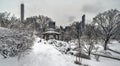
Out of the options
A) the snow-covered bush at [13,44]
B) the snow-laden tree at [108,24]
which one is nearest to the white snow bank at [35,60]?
the snow-covered bush at [13,44]

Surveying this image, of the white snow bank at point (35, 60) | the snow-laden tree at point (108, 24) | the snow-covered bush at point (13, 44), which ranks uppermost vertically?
the snow-laden tree at point (108, 24)

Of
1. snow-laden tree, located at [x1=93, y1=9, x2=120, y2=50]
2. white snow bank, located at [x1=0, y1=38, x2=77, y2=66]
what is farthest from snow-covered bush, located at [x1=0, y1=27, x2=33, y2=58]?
snow-laden tree, located at [x1=93, y1=9, x2=120, y2=50]

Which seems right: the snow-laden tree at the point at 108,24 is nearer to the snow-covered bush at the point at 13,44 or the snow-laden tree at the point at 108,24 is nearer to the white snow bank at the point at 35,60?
the white snow bank at the point at 35,60

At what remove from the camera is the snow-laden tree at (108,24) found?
22.9 meters

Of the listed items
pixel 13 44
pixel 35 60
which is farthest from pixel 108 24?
pixel 13 44

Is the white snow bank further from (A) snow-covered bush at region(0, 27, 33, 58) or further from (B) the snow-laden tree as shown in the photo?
(B) the snow-laden tree

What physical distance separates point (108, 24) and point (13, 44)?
23.4m

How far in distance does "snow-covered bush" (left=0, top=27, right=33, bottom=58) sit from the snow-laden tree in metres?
21.6

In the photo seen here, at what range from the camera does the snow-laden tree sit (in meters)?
22.9

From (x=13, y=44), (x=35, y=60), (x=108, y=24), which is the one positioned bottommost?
(x=35, y=60)

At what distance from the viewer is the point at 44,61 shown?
6258 mm

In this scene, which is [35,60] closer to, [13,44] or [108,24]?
[13,44]

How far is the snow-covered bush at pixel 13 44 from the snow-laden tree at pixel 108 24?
21555 millimetres

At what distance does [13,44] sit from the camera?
21.2ft
